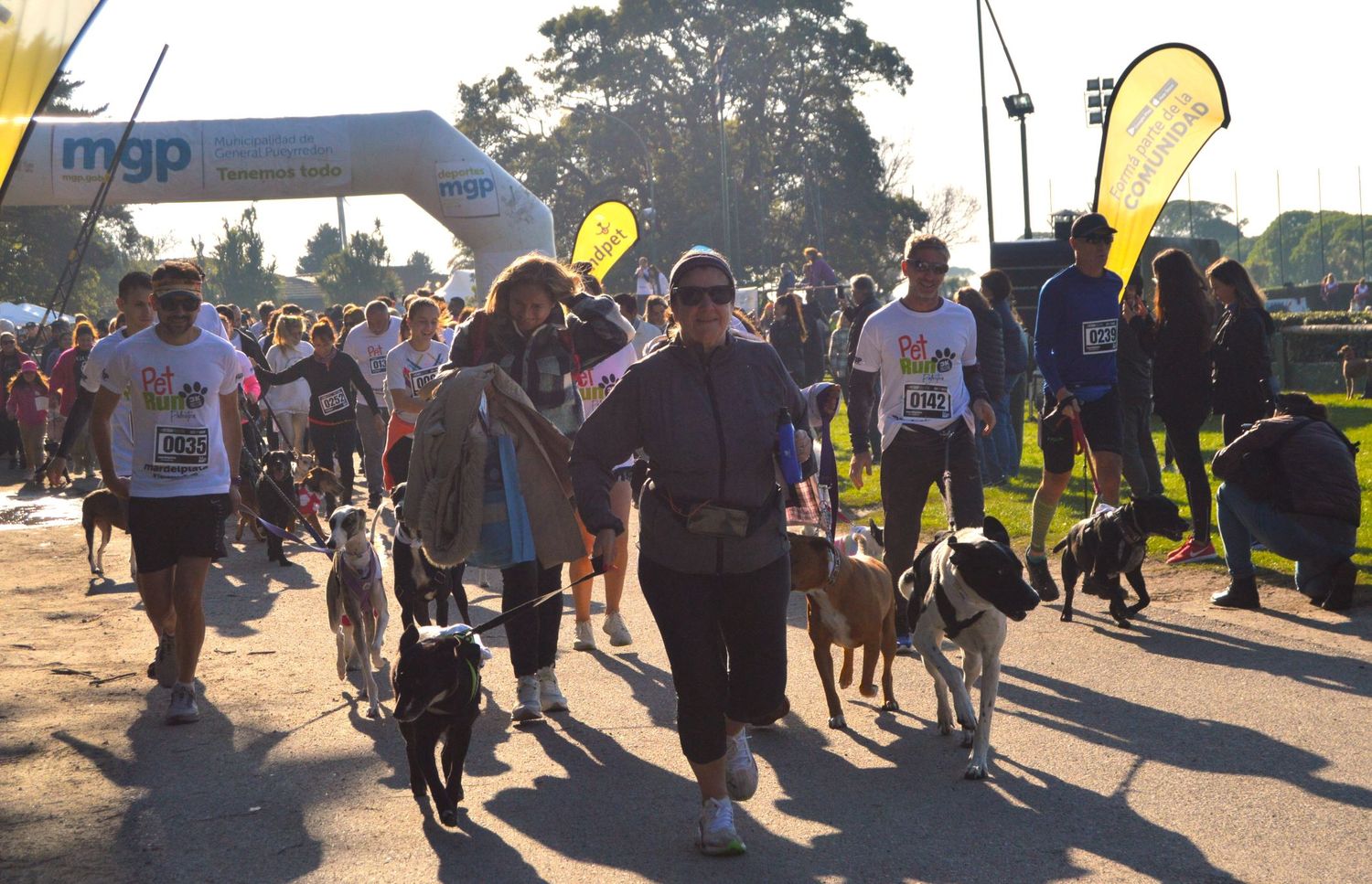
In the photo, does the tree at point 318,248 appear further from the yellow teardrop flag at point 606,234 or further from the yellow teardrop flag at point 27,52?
the yellow teardrop flag at point 27,52

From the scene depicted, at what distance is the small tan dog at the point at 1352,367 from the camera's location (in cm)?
2066

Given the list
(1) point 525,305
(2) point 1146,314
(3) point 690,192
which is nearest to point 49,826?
(1) point 525,305

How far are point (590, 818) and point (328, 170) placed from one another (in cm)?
2002

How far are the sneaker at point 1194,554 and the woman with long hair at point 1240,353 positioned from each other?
718 millimetres

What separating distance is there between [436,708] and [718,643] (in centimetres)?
117

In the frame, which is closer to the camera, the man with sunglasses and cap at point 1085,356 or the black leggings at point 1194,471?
the man with sunglasses and cap at point 1085,356

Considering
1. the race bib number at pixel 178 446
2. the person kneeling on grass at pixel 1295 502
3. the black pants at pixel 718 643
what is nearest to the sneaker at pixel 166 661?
the race bib number at pixel 178 446

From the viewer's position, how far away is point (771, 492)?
191 inches

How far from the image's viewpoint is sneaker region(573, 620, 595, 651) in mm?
8297

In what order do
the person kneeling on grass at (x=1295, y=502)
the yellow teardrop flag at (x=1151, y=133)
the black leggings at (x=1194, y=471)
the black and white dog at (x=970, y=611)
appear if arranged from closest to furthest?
the black and white dog at (x=970, y=611) → the person kneeling on grass at (x=1295, y=502) → the black leggings at (x=1194, y=471) → the yellow teardrop flag at (x=1151, y=133)

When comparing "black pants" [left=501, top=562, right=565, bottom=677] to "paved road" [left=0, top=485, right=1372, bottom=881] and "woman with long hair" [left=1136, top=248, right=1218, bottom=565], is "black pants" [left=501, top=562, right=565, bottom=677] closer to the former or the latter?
"paved road" [left=0, top=485, right=1372, bottom=881]

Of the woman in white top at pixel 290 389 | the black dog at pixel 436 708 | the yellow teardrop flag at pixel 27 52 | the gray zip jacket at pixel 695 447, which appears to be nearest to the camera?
the gray zip jacket at pixel 695 447

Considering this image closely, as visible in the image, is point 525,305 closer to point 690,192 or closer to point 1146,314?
point 1146,314

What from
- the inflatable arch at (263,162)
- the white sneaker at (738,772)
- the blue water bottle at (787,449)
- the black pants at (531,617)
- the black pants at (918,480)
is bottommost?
the white sneaker at (738,772)
